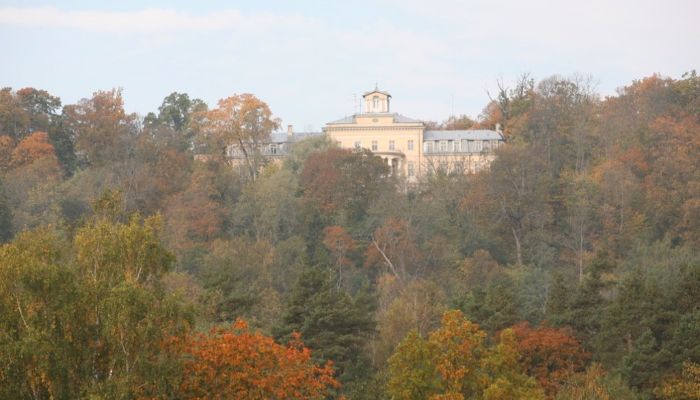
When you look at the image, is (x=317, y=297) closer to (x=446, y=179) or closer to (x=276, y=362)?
(x=276, y=362)

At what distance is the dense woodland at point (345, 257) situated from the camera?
2178 cm

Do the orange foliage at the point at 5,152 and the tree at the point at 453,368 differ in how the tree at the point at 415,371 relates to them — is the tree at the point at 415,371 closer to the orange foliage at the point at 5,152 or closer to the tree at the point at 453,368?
the tree at the point at 453,368

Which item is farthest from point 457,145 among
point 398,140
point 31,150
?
point 31,150

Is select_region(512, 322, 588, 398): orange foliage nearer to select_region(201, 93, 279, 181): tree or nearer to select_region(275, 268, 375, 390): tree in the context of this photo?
select_region(275, 268, 375, 390): tree

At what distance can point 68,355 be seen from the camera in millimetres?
21328

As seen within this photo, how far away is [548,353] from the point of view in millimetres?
36219

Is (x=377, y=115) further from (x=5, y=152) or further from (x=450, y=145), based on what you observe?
(x=5, y=152)

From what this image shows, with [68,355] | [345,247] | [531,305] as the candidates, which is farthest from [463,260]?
[68,355]

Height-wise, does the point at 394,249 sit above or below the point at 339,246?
below

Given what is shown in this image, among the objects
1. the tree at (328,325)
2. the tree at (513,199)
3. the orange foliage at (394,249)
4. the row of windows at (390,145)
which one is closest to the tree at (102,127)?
the row of windows at (390,145)

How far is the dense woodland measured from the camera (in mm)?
21781

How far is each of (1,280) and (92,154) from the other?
1748 inches

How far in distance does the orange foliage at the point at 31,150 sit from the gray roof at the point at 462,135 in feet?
72.9

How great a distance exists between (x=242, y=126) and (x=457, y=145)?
13.8 m
